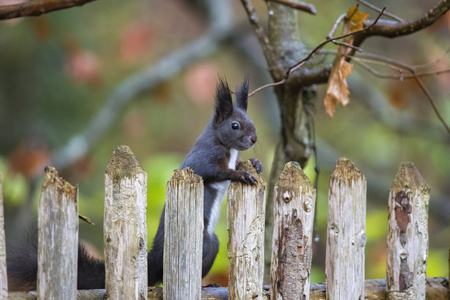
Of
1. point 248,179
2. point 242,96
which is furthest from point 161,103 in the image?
point 248,179

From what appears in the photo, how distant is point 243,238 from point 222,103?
734 millimetres

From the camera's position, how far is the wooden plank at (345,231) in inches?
72.5

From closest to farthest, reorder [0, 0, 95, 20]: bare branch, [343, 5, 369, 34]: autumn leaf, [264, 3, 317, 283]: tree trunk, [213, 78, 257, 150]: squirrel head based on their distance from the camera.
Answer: [0, 0, 95, 20]: bare branch < [343, 5, 369, 34]: autumn leaf < [213, 78, 257, 150]: squirrel head < [264, 3, 317, 283]: tree trunk

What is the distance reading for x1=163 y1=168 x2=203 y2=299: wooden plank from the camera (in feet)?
5.71

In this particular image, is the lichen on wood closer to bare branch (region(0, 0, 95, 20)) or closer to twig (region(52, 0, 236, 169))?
bare branch (region(0, 0, 95, 20))

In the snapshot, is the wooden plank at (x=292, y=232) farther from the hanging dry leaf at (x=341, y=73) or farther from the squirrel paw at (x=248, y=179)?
the hanging dry leaf at (x=341, y=73)

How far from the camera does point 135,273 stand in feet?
5.56

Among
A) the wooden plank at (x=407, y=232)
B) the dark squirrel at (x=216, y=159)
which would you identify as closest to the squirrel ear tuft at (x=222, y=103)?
the dark squirrel at (x=216, y=159)

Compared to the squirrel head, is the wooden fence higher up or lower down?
lower down

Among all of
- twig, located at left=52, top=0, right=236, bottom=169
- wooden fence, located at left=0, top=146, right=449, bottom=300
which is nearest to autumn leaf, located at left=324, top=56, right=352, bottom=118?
wooden fence, located at left=0, top=146, right=449, bottom=300

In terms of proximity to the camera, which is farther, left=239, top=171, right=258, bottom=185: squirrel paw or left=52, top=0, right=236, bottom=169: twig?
left=52, top=0, right=236, bottom=169: twig

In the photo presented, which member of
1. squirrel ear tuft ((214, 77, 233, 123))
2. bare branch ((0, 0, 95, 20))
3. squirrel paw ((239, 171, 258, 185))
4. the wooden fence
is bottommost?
the wooden fence

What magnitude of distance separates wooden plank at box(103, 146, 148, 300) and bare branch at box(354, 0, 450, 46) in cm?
110

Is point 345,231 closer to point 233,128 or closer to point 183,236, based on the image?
point 183,236
